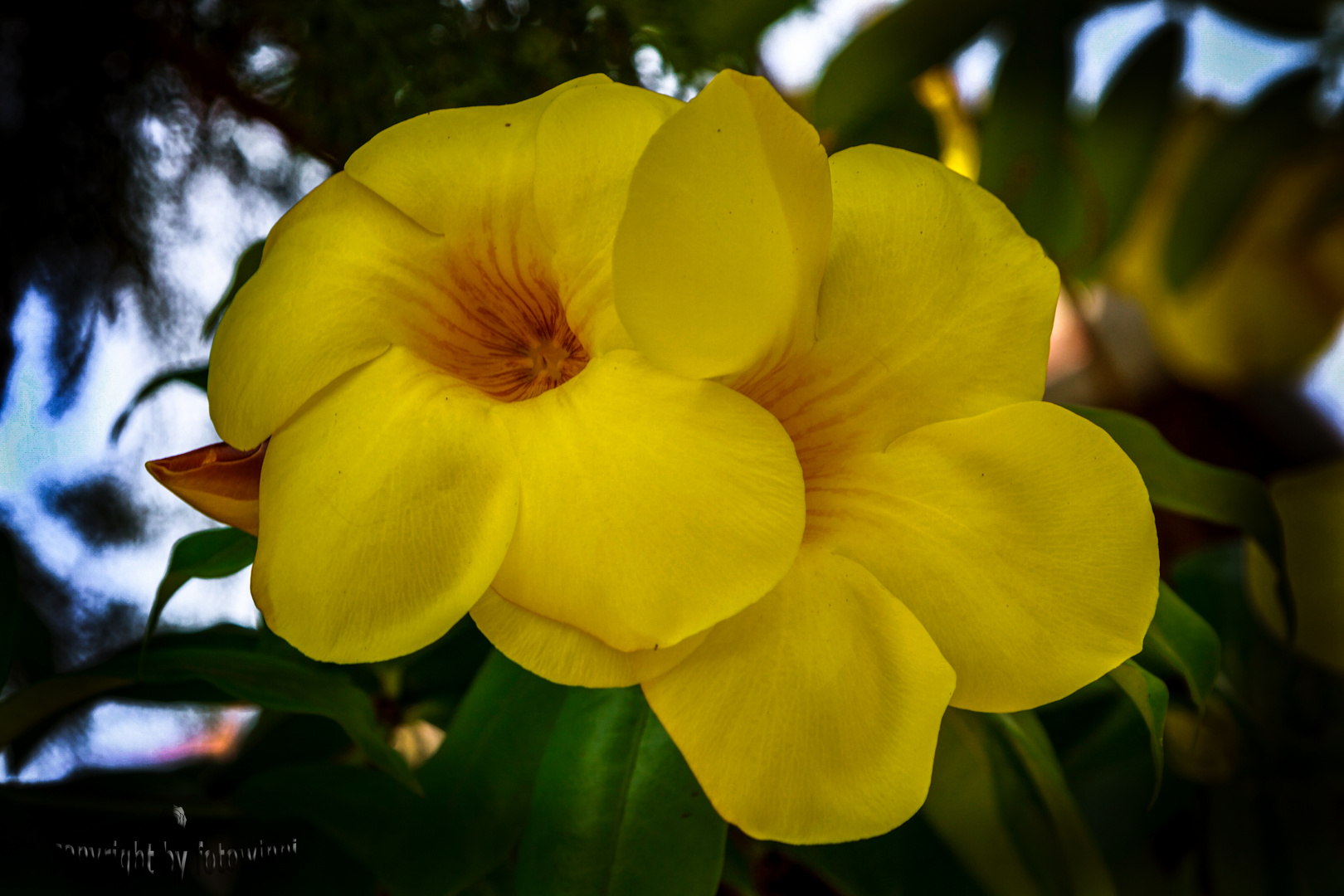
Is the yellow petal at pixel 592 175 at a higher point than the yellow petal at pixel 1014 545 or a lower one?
higher

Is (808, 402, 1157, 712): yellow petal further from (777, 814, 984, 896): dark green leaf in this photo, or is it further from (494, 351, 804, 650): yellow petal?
(777, 814, 984, 896): dark green leaf

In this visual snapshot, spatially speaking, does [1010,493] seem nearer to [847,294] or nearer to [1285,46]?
[847,294]

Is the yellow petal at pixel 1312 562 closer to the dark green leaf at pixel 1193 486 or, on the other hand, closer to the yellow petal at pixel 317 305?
the dark green leaf at pixel 1193 486

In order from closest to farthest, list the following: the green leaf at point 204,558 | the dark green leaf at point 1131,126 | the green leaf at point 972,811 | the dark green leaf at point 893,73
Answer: the green leaf at point 204,558 → the green leaf at point 972,811 → the dark green leaf at point 893,73 → the dark green leaf at point 1131,126

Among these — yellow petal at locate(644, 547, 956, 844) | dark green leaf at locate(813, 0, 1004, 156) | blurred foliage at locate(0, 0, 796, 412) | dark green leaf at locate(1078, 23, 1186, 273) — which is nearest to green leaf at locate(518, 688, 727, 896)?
yellow petal at locate(644, 547, 956, 844)

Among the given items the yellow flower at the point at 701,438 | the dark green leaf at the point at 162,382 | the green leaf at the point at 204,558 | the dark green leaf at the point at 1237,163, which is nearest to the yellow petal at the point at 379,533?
the yellow flower at the point at 701,438

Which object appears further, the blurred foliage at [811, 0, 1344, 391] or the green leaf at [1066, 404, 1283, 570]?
the blurred foliage at [811, 0, 1344, 391]

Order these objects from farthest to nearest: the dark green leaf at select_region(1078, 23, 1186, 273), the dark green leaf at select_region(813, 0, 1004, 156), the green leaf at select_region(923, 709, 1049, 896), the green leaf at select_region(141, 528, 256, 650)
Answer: the dark green leaf at select_region(1078, 23, 1186, 273) → the dark green leaf at select_region(813, 0, 1004, 156) → the green leaf at select_region(923, 709, 1049, 896) → the green leaf at select_region(141, 528, 256, 650)

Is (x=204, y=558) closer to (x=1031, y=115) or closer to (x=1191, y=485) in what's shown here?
(x=1191, y=485)
